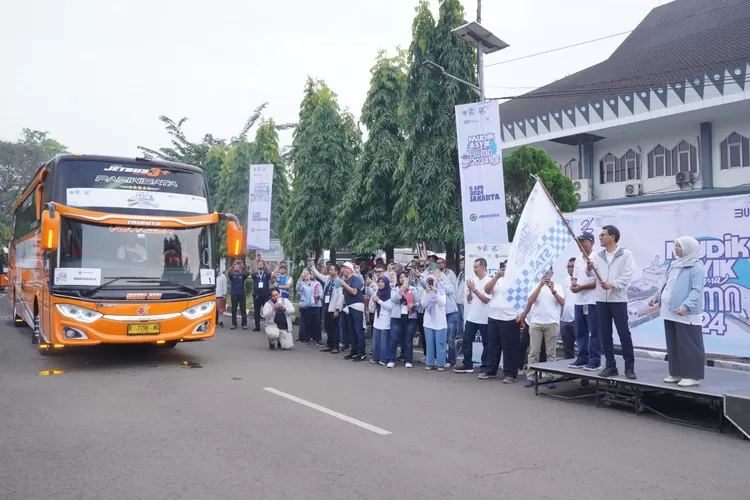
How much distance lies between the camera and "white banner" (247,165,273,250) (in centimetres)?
2020

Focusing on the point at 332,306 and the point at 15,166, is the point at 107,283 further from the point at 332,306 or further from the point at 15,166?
the point at 15,166

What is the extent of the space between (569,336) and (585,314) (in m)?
0.87

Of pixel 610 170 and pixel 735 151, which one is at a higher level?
pixel 610 170

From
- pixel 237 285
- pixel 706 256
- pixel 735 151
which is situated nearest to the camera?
pixel 706 256

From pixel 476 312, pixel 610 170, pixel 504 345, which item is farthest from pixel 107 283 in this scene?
pixel 610 170

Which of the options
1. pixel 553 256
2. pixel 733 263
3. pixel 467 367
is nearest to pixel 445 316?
pixel 467 367

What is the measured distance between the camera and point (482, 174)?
1192 centimetres

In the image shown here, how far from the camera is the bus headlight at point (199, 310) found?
11.0 metres

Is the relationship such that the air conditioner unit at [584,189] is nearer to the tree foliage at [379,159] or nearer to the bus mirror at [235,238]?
the tree foliage at [379,159]

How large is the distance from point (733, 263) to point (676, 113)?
1718cm

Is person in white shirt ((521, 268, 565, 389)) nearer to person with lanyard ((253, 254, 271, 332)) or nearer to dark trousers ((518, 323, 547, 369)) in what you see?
dark trousers ((518, 323, 547, 369))

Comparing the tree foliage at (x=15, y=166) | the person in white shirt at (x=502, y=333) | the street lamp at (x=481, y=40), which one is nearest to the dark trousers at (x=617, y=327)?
→ the person in white shirt at (x=502, y=333)

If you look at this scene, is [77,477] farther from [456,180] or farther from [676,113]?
[676,113]

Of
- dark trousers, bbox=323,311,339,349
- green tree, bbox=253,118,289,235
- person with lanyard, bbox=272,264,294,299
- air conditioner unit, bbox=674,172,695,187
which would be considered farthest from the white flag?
air conditioner unit, bbox=674,172,695,187
